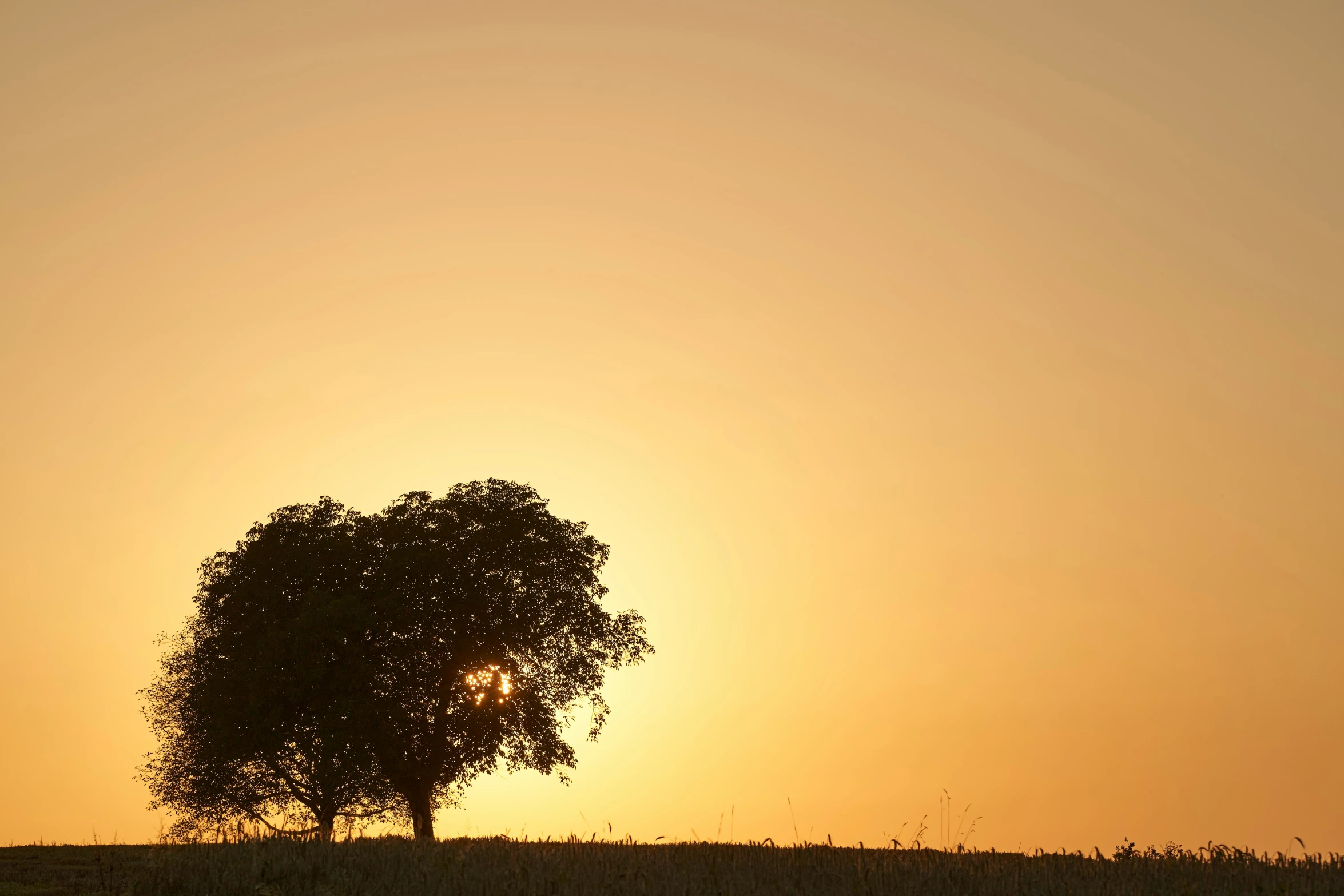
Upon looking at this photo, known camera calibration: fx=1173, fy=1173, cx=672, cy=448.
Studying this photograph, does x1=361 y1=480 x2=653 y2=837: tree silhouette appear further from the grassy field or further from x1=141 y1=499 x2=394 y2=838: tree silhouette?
the grassy field

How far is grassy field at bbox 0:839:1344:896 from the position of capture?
16.8 m

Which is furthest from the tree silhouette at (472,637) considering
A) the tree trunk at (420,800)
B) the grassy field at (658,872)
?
the grassy field at (658,872)

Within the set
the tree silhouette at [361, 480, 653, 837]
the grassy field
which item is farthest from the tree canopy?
the grassy field

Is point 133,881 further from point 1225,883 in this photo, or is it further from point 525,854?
point 1225,883

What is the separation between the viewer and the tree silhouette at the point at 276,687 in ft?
138

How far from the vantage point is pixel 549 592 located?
151 ft

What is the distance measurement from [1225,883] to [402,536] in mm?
33959

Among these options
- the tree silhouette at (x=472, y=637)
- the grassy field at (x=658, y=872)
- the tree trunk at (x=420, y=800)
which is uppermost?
the tree silhouette at (x=472, y=637)

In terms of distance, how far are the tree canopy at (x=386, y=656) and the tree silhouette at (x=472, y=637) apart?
0.06 metres

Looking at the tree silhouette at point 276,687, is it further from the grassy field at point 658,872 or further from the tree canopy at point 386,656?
the grassy field at point 658,872

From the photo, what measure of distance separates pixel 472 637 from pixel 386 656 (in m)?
3.24

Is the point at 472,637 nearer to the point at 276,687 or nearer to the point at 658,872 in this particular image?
the point at 276,687

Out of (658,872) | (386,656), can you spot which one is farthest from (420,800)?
(658,872)

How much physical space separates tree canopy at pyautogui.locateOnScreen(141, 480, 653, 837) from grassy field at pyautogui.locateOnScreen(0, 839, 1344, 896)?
21.3 m
